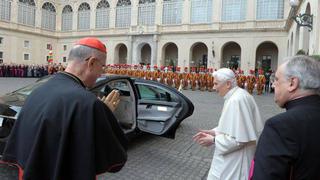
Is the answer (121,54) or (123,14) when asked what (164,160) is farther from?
(121,54)

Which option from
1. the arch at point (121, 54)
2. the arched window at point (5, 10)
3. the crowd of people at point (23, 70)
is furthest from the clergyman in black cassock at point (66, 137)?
the arched window at point (5, 10)

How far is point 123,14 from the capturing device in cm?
4400

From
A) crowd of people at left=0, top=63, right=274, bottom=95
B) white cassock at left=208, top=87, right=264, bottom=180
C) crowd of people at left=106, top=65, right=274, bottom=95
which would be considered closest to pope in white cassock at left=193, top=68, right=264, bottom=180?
white cassock at left=208, top=87, right=264, bottom=180

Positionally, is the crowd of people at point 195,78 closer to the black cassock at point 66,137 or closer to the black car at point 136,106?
the black car at point 136,106

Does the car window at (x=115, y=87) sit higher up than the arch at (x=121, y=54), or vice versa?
the arch at (x=121, y=54)

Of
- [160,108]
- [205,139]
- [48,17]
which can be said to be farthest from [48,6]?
[205,139]

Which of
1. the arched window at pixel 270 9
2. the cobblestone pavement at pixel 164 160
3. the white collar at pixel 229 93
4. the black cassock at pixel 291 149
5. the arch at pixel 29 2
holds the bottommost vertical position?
the cobblestone pavement at pixel 164 160

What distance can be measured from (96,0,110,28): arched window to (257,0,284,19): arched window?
68.7 ft

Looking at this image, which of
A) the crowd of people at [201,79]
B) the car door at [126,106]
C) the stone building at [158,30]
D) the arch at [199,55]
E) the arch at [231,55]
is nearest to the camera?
the car door at [126,106]

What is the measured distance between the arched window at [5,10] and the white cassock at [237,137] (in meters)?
44.9

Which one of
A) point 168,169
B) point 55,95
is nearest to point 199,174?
point 168,169

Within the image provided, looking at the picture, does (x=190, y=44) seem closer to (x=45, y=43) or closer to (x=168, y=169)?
(x=45, y=43)

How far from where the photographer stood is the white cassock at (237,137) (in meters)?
3.07

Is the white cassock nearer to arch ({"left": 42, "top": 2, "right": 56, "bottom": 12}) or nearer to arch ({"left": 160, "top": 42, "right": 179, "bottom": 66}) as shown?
arch ({"left": 160, "top": 42, "right": 179, "bottom": 66})
